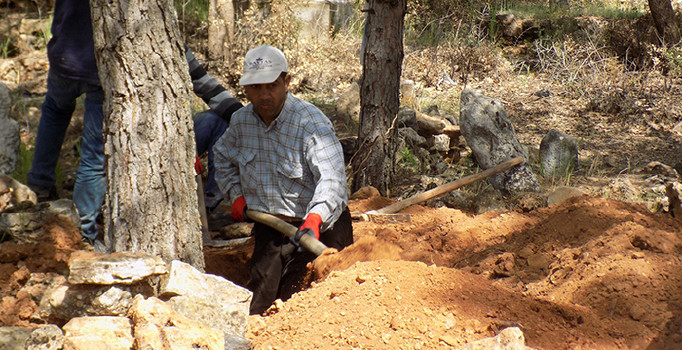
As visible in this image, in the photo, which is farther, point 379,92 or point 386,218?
point 379,92

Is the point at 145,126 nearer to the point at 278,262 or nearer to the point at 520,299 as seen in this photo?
the point at 278,262

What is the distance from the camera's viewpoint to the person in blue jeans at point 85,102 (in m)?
3.95

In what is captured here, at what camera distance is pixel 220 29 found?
8.02m

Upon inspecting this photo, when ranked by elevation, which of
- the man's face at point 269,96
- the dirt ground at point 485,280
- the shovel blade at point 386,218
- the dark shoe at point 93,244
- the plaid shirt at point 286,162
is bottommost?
the shovel blade at point 386,218

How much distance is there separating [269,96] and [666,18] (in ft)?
23.1

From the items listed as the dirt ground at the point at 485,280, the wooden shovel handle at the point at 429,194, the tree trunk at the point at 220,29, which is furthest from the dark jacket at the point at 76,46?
the tree trunk at the point at 220,29

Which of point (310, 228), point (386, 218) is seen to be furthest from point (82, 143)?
point (386, 218)

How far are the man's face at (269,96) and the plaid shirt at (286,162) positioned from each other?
0.05 metres

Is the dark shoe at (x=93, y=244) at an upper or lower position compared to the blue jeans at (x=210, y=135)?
lower

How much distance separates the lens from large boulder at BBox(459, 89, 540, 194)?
531cm

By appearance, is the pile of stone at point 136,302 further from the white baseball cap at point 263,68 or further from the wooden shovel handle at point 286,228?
the white baseball cap at point 263,68

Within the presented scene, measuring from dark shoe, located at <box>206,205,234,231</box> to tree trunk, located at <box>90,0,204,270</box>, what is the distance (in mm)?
1857

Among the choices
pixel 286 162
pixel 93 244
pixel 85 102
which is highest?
pixel 85 102

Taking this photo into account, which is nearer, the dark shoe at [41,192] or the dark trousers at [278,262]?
the dark trousers at [278,262]
